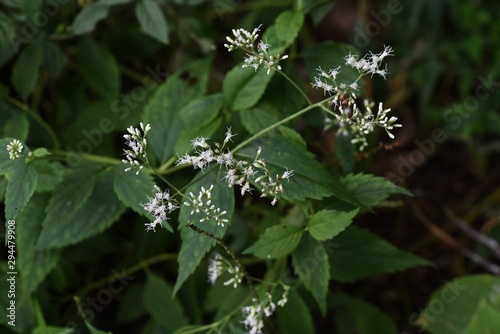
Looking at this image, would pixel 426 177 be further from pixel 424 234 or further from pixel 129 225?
pixel 129 225

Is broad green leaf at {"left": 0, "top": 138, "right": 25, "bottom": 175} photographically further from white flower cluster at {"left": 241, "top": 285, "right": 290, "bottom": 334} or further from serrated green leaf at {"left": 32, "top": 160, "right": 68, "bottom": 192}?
white flower cluster at {"left": 241, "top": 285, "right": 290, "bottom": 334}

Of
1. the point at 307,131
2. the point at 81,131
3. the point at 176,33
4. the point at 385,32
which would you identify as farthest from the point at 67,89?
the point at 385,32

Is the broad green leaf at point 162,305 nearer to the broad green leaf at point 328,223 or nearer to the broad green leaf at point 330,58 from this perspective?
the broad green leaf at point 328,223

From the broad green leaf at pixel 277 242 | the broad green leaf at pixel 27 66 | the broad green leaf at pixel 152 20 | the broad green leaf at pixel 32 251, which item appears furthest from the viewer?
the broad green leaf at pixel 27 66

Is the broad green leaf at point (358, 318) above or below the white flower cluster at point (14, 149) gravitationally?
below

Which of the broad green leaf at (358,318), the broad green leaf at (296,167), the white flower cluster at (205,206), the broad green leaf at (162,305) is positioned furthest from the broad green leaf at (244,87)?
the broad green leaf at (358,318)

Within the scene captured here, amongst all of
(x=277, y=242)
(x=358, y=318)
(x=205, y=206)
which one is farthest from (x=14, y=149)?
(x=358, y=318)
